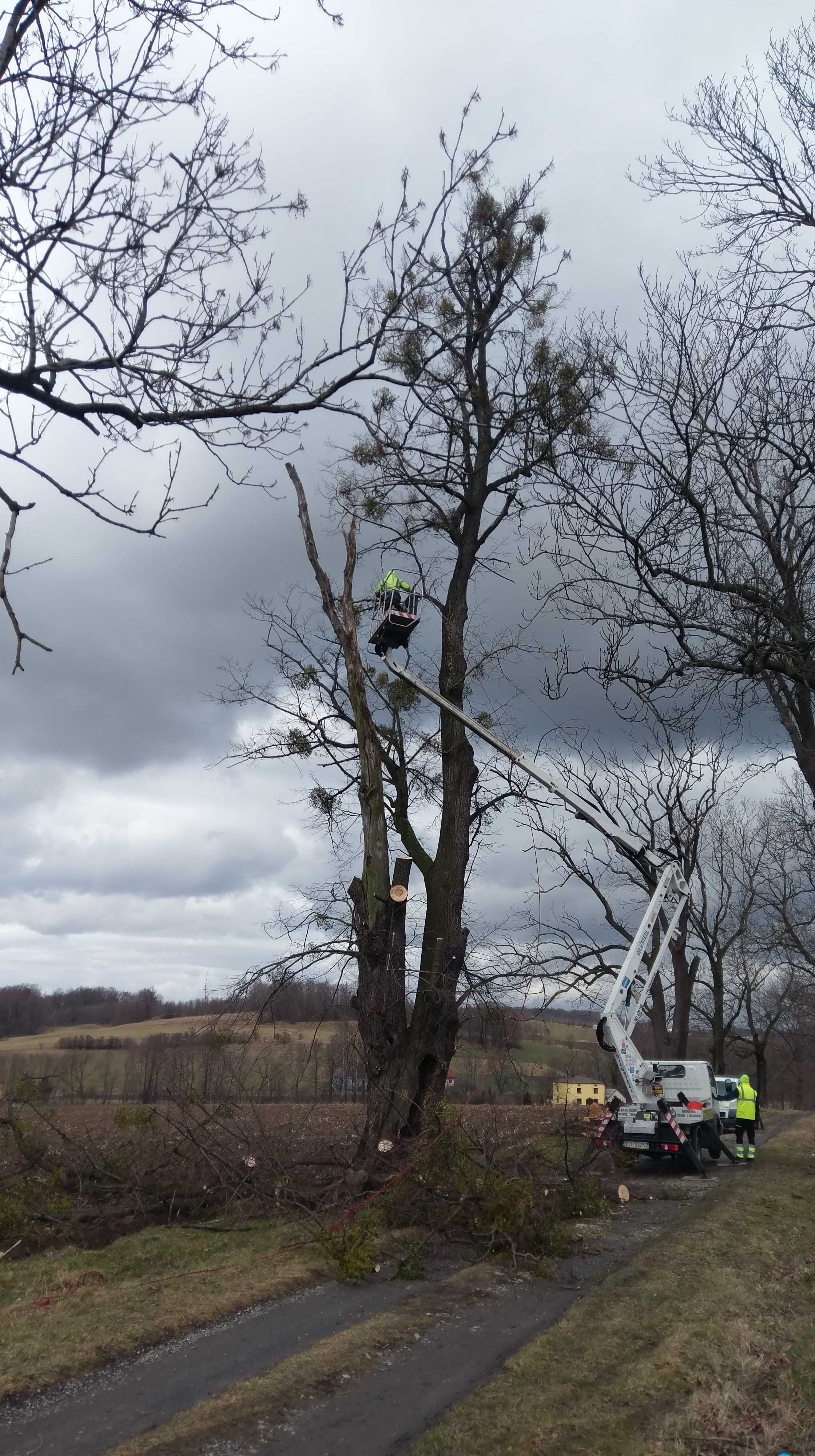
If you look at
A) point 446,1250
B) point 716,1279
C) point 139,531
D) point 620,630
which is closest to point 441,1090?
point 446,1250

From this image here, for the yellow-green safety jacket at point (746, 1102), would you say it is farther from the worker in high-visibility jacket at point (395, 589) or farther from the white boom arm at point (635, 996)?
the worker in high-visibility jacket at point (395, 589)

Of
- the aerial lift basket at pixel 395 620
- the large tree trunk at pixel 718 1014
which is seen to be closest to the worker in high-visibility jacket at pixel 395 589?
the aerial lift basket at pixel 395 620

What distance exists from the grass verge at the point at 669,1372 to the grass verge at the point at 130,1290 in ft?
7.55

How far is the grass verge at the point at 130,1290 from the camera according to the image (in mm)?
6332

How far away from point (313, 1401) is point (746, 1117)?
15.7 metres

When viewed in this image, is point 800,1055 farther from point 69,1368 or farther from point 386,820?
point 69,1368

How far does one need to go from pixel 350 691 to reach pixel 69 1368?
875 centimetres

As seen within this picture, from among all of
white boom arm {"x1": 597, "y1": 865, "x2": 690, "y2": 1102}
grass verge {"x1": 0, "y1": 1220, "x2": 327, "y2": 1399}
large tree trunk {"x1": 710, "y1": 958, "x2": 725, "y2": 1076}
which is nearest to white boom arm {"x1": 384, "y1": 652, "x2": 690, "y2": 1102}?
white boom arm {"x1": 597, "y1": 865, "x2": 690, "y2": 1102}

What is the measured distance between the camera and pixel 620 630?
356 inches

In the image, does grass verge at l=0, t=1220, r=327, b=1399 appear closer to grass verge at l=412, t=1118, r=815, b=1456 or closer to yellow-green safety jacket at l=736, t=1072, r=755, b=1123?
grass verge at l=412, t=1118, r=815, b=1456

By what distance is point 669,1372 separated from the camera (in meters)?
5.93

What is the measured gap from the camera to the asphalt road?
5062 millimetres

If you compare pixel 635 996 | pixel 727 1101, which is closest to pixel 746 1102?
pixel 727 1101

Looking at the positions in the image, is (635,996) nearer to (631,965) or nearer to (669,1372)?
(631,965)
